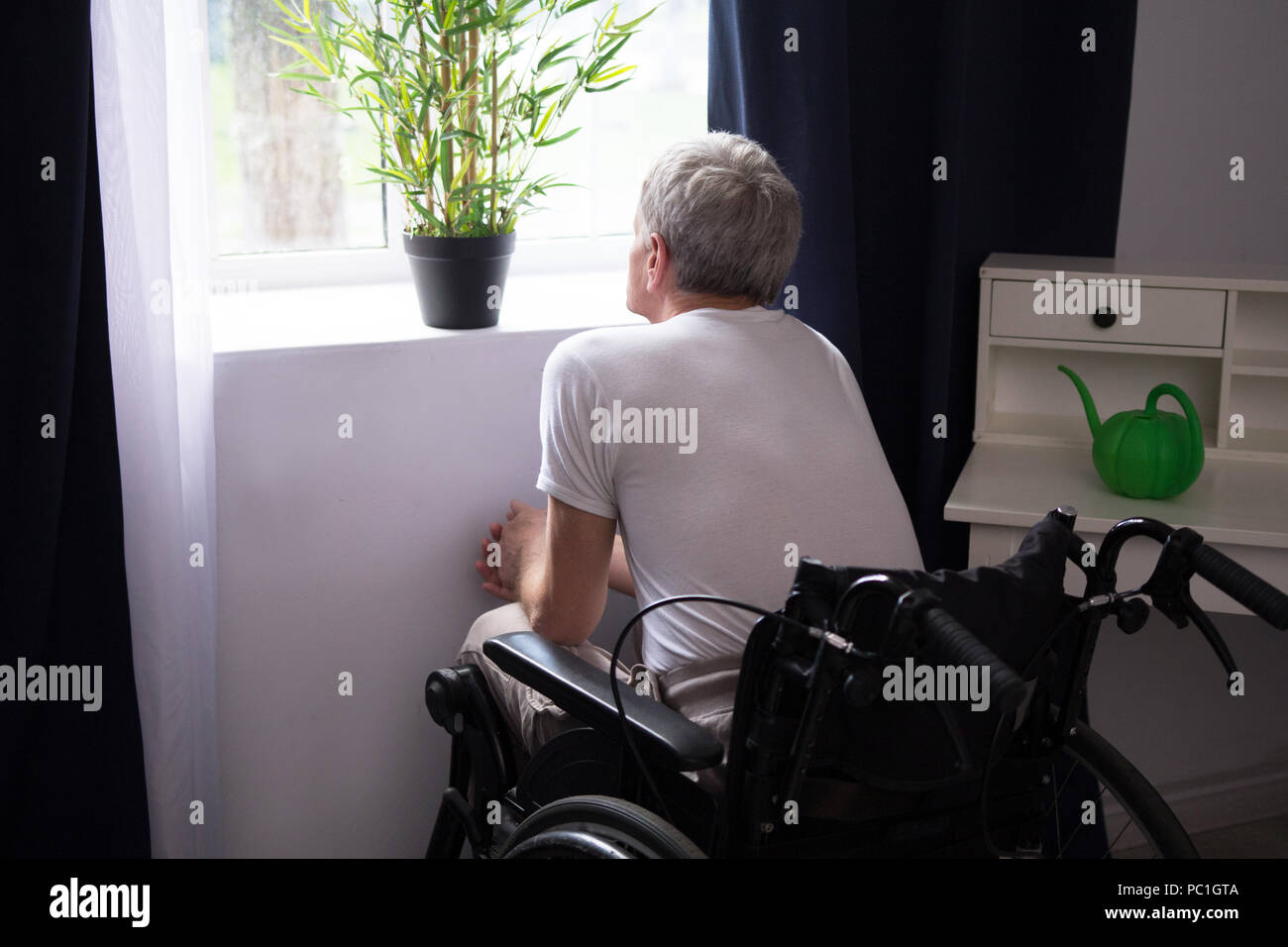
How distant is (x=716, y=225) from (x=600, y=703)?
0.60 metres

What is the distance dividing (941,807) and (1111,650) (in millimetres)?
1352

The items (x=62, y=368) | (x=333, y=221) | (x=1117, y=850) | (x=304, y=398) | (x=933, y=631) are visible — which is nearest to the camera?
(x=933, y=631)

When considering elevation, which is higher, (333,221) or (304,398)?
(333,221)

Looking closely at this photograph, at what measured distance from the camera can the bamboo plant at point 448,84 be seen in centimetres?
190

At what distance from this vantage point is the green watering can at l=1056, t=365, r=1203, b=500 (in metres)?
1.90

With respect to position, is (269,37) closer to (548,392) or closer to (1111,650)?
(548,392)

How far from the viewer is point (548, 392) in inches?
59.0

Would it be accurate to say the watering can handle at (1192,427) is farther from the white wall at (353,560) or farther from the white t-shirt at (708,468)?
the white wall at (353,560)

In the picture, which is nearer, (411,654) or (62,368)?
(62,368)

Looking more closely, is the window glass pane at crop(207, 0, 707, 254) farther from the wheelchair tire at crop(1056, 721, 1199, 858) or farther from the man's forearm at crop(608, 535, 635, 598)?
the wheelchair tire at crop(1056, 721, 1199, 858)

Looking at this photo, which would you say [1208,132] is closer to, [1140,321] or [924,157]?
[1140,321]

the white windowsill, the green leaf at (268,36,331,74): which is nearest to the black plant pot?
the white windowsill

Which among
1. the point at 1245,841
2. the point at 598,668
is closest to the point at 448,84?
the point at 598,668

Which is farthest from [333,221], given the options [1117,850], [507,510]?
[1117,850]
